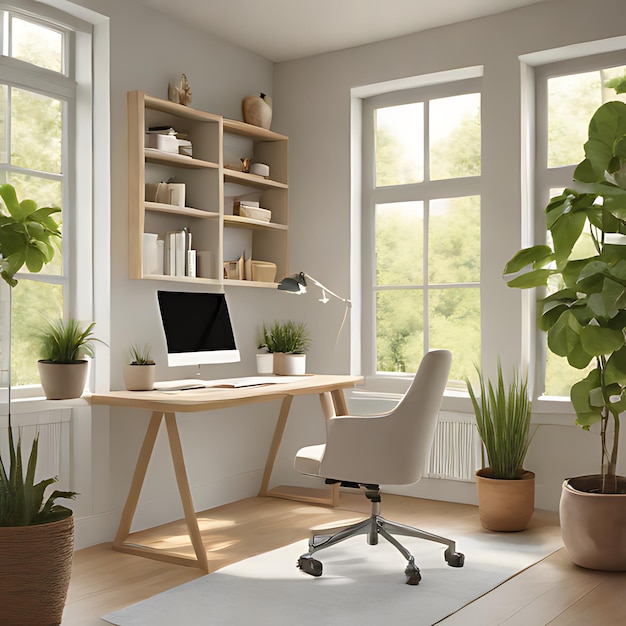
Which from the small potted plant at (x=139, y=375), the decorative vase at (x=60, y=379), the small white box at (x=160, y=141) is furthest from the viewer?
the small white box at (x=160, y=141)

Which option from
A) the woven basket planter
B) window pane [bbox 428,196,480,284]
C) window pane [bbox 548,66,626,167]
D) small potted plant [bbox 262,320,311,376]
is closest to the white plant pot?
small potted plant [bbox 262,320,311,376]

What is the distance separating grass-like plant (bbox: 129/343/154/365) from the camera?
3.96m

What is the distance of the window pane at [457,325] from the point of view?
4734mm

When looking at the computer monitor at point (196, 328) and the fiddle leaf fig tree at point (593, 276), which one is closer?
the fiddle leaf fig tree at point (593, 276)

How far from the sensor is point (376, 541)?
362 centimetres

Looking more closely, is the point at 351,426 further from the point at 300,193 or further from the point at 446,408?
the point at 300,193

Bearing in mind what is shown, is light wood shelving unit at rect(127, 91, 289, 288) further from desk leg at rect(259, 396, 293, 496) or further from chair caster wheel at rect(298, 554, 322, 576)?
chair caster wheel at rect(298, 554, 322, 576)

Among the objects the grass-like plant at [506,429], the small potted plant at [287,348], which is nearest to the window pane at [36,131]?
the small potted plant at [287,348]

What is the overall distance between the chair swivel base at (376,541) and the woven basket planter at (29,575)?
1048 mm

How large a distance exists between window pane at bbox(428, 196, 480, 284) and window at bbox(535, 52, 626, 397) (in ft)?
1.24

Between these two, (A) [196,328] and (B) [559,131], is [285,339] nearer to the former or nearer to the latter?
(A) [196,328]

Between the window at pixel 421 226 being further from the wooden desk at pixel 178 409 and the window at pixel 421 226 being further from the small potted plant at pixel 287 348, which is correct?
the wooden desk at pixel 178 409

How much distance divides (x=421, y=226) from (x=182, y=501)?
233cm

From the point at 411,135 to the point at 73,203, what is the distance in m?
2.16
